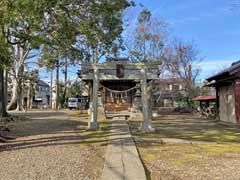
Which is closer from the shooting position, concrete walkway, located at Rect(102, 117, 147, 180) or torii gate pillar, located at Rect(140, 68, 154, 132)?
concrete walkway, located at Rect(102, 117, 147, 180)

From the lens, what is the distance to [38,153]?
26.8 ft

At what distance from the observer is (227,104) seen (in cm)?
2089

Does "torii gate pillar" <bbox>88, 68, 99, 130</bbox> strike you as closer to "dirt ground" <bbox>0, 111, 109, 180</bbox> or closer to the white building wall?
"dirt ground" <bbox>0, 111, 109, 180</bbox>

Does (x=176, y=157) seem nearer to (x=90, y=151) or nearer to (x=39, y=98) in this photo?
(x=90, y=151)

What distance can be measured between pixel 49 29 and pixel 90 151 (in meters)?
5.88

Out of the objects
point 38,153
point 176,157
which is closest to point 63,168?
point 38,153

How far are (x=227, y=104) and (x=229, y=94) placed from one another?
710mm

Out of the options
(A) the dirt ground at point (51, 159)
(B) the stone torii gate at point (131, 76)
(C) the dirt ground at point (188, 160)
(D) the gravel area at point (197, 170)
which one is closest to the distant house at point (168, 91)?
(B) the stone torii gate at point (131, 76)

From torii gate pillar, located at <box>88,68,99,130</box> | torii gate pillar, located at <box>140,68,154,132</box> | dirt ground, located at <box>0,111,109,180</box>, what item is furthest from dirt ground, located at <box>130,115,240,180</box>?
torii gate pillar, located at <box>88,68,99,130</box>

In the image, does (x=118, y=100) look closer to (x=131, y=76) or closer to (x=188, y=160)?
(x=131, y=76)

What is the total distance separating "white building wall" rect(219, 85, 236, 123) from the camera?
65.3ft

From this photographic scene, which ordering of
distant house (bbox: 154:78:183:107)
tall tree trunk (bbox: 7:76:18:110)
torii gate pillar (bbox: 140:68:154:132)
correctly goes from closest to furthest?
torii gate pillar (bbox: 140:68:154:132) < tall tree trunk (bbox: 7:76:18:110) < distant house (bbox: 154:78:183:107)

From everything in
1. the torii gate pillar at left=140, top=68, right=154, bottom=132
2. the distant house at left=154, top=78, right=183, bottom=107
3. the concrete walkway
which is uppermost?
the distant house at left=154, top=78, right=183, bottom=107

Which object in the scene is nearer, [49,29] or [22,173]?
[22,173]
